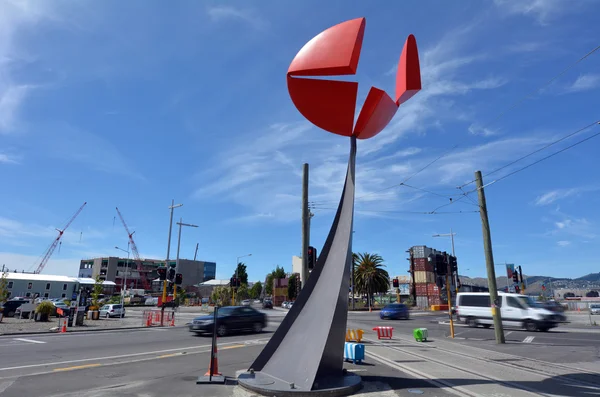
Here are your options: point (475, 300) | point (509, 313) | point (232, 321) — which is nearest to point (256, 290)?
point (475, 300)

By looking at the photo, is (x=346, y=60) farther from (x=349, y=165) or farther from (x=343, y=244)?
(x=343, y=244)

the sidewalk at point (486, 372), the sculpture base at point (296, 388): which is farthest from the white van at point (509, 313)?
the sculpture base at point (296, 388)

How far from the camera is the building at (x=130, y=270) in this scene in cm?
10769

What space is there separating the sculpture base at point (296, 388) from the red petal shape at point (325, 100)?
544cm

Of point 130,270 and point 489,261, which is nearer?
point 489,261

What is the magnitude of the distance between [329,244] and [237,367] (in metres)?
4.60

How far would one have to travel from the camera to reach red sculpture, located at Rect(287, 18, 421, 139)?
7699mm

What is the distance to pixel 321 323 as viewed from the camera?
25.1ft

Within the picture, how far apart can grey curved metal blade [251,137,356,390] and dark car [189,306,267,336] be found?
1196 cm

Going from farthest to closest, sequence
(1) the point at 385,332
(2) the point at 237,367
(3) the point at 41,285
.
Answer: (3) the point at 41,285 → (1) the point at 385,332 → (2) the point at 237,367

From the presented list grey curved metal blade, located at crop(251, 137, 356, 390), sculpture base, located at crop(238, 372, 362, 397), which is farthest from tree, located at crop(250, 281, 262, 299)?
sculpture base, located at crop(238, 372, 362, 397)

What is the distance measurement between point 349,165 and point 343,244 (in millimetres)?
1939

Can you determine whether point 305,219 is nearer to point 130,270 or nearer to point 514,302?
point 514,302

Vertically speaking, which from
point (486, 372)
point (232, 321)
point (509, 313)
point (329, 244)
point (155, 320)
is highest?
point (329, 244)
